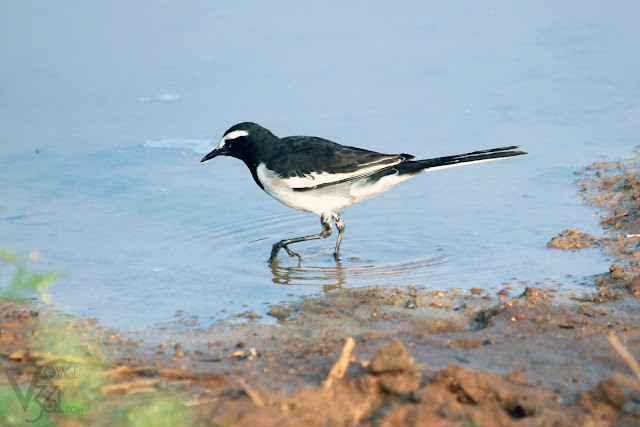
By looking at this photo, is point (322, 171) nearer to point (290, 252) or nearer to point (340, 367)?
point (290, 252)

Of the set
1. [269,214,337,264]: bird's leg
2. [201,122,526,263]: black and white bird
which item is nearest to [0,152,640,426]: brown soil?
[269,214,337,264]: bird's leg

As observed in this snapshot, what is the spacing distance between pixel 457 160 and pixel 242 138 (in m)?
2.15

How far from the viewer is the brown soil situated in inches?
164

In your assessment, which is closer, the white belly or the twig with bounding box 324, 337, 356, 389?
the twig with bounding box 324, 337, 356, 389

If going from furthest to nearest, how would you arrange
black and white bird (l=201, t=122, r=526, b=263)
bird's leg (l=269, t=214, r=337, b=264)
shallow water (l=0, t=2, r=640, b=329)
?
black and white bird (l=201, t=122, r=526, b=263) < bird's leg (l=269, t=214, r=337, b=264) < shallow water (l=0, t=2, r=640, b=329)

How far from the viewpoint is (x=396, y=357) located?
440 centimetres

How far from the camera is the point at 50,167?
9539 mm

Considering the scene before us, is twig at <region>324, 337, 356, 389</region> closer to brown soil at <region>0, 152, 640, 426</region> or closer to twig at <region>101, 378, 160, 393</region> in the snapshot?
brown soil at <region>0, 152, 640, 426</region>

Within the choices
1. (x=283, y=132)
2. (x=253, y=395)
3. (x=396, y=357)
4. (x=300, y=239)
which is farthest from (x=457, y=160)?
(x=253, y=395)

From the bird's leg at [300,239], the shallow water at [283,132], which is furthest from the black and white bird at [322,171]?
the shallow water at [283,132]

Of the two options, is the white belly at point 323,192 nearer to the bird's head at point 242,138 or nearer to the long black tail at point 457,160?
the long black tail at point 457,160

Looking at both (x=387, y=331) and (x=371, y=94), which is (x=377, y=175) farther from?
(x=371, y=94)

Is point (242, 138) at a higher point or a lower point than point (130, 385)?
higher

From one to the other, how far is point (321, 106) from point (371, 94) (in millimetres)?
768
